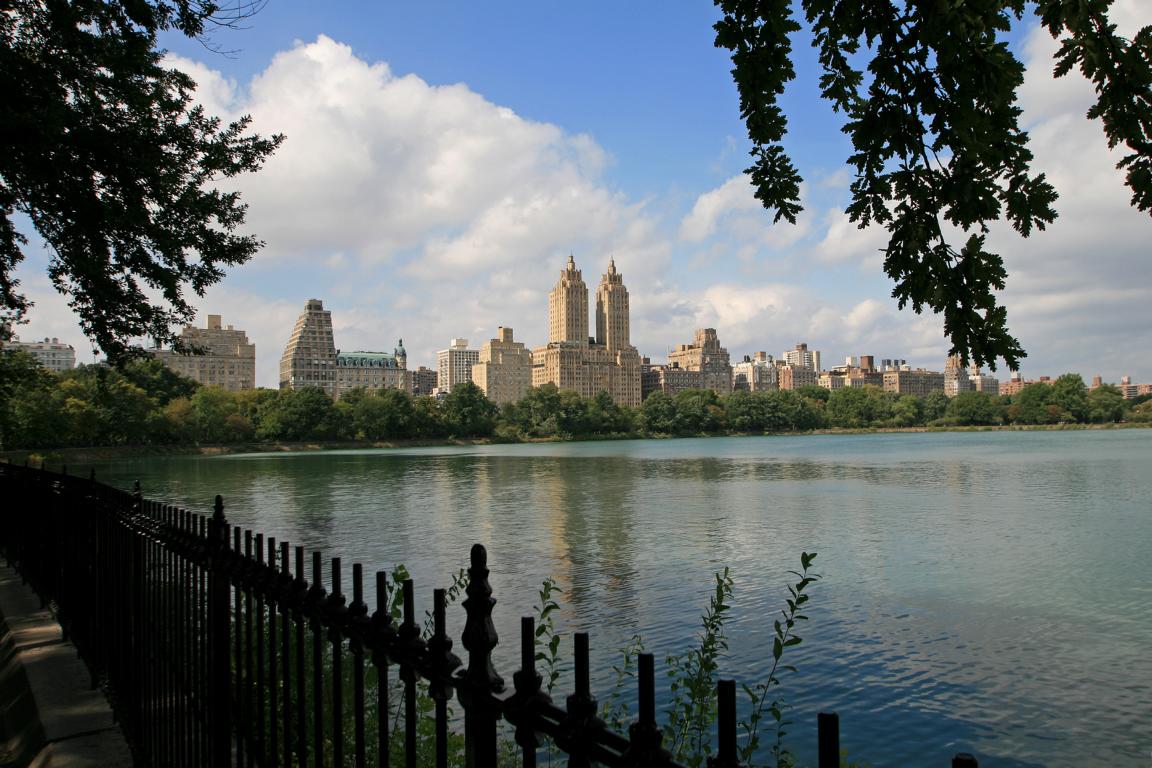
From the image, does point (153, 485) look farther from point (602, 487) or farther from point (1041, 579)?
point (1041, 579)

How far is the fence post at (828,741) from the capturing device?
139 cm

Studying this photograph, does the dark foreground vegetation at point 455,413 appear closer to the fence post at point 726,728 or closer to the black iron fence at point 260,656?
the black iron fence at point 260,656

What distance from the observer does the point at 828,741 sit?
142 cm

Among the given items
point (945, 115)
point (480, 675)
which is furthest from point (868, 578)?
point (480, 675)

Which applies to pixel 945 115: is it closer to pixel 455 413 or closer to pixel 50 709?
pixel 50 709

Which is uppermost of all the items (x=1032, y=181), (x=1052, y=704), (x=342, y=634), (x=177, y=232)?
(x=177, y=232)

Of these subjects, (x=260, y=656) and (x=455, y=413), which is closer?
(x=260, y=656)

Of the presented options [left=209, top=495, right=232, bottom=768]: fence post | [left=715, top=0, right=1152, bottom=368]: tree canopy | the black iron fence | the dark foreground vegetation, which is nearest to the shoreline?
the dark foreground vegetation

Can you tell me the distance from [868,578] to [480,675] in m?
18.3

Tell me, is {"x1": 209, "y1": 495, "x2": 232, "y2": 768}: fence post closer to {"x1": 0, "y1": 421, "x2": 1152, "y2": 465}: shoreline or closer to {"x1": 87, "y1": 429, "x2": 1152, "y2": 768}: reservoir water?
{"x1": 87, "y1": 429, "x2": 1152, "y2": 768}: reservoir water

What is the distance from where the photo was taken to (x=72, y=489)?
6.75 meters

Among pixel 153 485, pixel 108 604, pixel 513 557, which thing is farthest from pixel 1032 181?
pixel 153 485

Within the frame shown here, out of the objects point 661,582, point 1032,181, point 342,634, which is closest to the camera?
point 342,634

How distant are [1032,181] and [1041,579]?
1797cm
